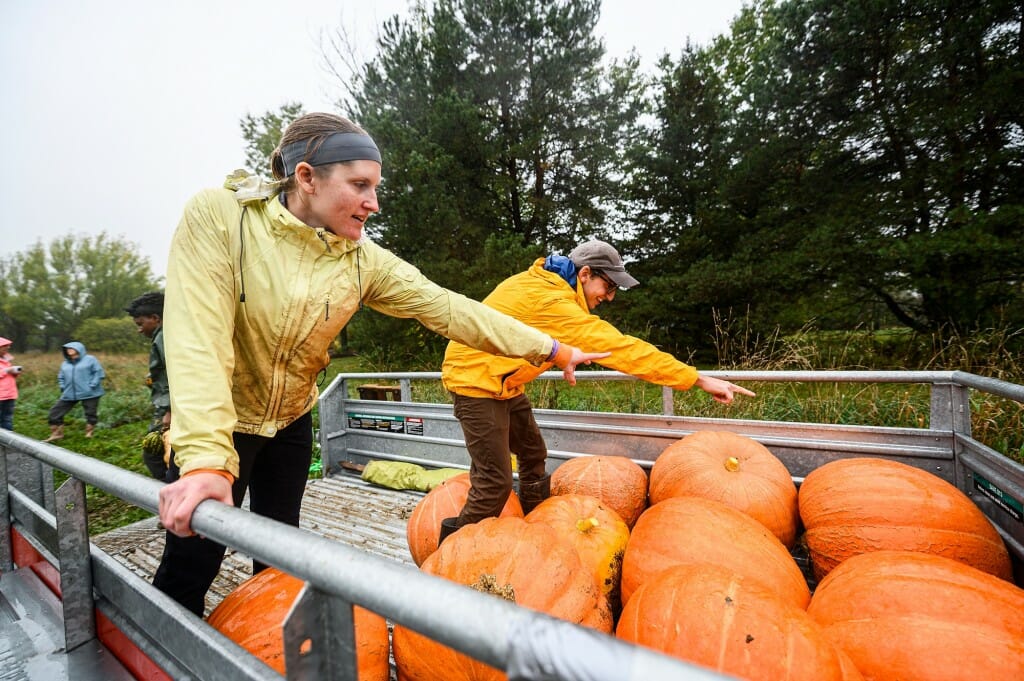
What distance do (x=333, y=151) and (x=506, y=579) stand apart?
153cm

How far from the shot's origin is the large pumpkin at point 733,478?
99.3 inches

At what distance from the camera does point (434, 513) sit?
296cm

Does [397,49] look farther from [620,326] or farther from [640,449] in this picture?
[640,449]

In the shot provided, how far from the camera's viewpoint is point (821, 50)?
10164 millimetres

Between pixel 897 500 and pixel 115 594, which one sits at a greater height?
pixel 115 594

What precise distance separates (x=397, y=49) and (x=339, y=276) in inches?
513

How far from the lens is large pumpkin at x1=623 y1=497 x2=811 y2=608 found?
1.86m

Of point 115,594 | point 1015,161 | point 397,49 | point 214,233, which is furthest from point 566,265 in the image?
point 397,49

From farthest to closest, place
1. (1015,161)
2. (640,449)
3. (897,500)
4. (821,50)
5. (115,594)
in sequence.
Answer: (821,50) < (1015,161) < (640,449) < (897,500) < (115,594)

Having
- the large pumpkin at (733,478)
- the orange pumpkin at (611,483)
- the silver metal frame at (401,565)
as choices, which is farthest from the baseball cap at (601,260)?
the orange pumpkin at (611,483)

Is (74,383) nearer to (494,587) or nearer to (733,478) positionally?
(494,587)

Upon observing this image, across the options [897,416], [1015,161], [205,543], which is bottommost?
[897,416]

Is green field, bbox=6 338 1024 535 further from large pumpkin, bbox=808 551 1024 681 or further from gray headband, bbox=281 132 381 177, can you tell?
gray headband, bbox=281 132 381 177

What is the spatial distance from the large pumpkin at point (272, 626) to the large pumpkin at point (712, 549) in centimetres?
97
